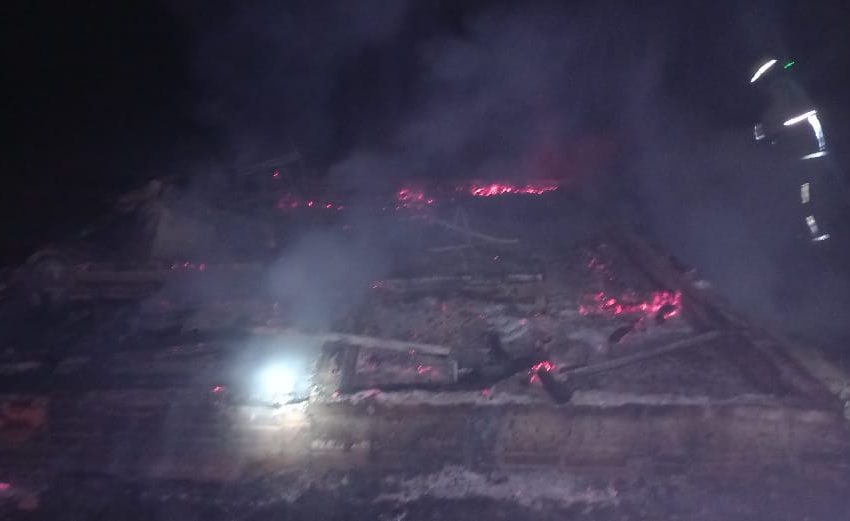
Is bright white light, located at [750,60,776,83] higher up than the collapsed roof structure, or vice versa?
bright white light, located at [750,60,776,83]

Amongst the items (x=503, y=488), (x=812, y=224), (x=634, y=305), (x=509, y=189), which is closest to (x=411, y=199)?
(x=509, y=189)

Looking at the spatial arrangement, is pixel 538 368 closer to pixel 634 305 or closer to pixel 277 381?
pixel 634 305

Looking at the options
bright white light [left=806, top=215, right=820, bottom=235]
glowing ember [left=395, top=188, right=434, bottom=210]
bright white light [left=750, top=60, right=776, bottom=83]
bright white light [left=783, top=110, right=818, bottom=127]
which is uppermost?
glowing ember [left=395, top=188, right=434, bottom=210]

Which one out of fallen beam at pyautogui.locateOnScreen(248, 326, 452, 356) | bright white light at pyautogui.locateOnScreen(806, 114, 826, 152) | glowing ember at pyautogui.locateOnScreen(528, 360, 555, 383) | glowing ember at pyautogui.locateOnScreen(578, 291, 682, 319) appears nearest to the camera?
glowing ember at pyautogui.locateOnScreen(528, 360, 555, 383)

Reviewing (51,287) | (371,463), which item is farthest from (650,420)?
(51,287)

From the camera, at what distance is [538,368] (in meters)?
5.34

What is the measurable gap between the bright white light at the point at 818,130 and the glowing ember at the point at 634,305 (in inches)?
104

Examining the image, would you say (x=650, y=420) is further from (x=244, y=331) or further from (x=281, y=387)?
(x=244, y=331)

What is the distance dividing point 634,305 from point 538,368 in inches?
70.1

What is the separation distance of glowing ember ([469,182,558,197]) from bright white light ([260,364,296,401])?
240 inches

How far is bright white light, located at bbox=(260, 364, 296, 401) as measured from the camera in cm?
530

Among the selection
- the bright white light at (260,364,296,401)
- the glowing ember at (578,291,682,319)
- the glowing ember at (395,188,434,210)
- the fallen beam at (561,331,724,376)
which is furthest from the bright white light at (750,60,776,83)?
the bright white light at (260,364,296,401)

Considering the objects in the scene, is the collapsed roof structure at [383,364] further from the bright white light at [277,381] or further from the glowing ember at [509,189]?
the glowing ember at [509,189]

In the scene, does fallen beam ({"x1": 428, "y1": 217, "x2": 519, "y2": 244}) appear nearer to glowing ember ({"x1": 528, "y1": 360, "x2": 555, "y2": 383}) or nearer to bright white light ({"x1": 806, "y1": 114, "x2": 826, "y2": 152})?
glowing ember ({"x1": 528, "y1": 360, "x2": 555, "y2": 383})
